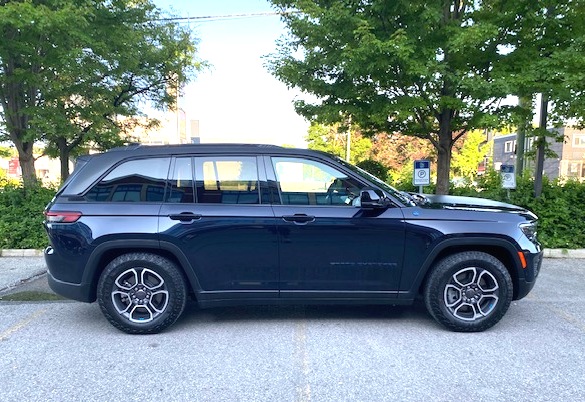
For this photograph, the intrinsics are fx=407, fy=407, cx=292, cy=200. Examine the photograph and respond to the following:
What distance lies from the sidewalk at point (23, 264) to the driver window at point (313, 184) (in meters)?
4.25

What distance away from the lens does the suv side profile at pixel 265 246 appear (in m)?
3.81

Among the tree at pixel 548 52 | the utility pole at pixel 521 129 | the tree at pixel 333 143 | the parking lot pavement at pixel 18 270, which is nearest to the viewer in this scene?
the parking lot pavement at pixel 18 270

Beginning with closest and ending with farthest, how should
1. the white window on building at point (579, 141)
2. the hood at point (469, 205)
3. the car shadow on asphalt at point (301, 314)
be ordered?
the hood at point (469, 205)
the car shadow on asphalt at point (301, 314)
the white window on building at point (579, 141)

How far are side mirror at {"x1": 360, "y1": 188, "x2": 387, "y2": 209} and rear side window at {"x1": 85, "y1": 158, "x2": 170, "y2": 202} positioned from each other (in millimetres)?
1897

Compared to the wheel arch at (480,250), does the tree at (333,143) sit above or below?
above

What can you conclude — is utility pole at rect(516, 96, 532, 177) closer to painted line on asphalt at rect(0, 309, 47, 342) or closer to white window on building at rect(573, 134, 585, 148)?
painted line on asphalt at rect(0, 309, 47, 342)

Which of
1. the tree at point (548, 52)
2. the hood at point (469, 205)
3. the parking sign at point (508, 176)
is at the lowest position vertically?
the hood at point (469, 205)

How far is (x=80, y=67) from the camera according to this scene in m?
7.58

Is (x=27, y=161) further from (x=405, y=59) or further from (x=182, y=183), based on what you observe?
(x=405, y=59)

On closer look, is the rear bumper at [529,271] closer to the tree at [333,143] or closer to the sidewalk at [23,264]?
the sidewalk at [23,264]

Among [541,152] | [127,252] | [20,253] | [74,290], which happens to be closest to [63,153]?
[20,253]

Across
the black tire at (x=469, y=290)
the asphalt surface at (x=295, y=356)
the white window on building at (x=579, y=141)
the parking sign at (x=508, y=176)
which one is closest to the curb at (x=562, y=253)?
the parking sign at (x=508, y=176)

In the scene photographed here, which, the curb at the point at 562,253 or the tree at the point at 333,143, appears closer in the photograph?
the curb at the point at 562,253

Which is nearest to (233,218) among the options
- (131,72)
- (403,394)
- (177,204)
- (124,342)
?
(177,204)
